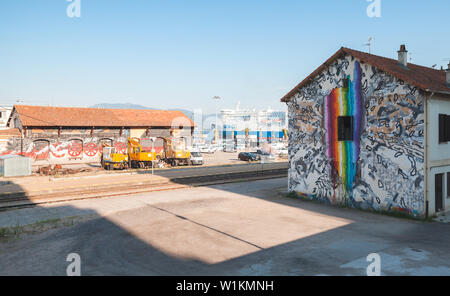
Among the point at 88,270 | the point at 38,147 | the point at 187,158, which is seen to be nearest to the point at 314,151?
the point at 88,270

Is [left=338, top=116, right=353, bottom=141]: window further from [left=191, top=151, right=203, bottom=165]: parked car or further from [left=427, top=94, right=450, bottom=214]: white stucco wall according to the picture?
[left=191, top=151, right=203, bottom=165]: parked car

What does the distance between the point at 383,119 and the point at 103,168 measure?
92.3ft

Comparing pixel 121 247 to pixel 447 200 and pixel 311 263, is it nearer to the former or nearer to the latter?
pixel 311 263

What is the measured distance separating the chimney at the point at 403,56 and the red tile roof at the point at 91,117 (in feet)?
115

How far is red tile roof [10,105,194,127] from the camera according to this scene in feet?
132

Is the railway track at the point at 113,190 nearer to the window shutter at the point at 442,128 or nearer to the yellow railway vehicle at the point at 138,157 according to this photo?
the yellow railway vehicle at the point at 138,157

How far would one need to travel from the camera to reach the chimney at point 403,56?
17.4 m

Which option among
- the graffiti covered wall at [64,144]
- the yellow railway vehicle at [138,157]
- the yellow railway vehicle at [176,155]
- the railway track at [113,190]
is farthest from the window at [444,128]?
the graffiti covered wall at [64,144]

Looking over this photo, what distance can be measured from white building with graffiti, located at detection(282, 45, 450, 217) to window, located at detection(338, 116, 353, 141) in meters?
0.05

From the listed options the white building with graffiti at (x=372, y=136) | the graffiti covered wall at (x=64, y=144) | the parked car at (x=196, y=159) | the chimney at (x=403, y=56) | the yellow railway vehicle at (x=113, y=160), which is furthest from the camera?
the graffiti covered wall at (x=64, y=144)

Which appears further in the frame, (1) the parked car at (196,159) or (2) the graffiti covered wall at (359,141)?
(1) the parked car at (196,159)

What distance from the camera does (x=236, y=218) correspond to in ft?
47.4

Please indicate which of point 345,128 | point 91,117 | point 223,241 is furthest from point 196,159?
point 223,241

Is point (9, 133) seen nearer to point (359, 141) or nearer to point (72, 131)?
point (72, 131)
